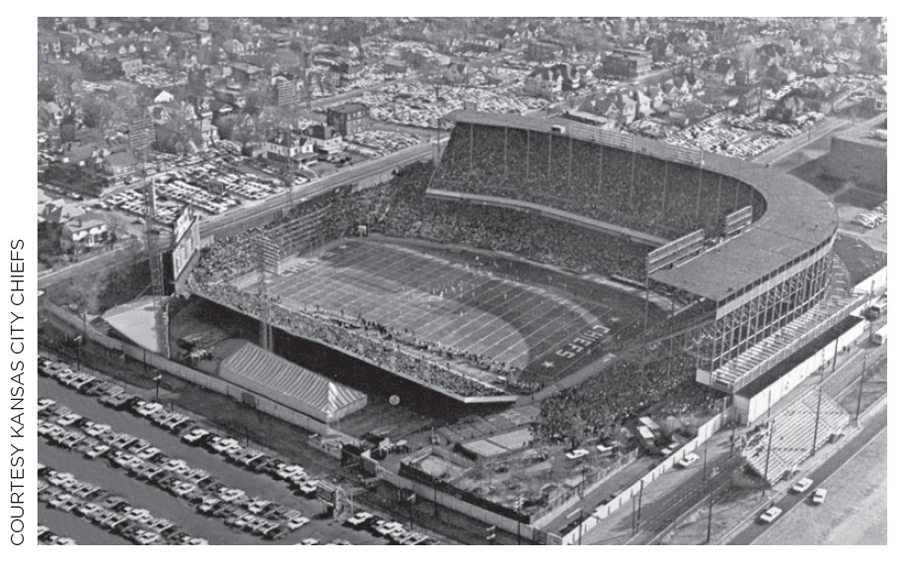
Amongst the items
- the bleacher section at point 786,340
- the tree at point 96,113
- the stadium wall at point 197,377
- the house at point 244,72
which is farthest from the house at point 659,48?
the stadium wall at point 197,377

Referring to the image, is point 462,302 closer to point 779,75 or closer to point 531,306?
point 531,306

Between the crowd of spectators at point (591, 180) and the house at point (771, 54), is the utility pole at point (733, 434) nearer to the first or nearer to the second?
the crowd of spectators at point (591, 180)

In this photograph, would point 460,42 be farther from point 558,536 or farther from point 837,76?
point 558,536

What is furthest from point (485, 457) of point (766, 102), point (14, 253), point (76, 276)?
point (766, 102)

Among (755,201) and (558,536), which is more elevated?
(755,201)

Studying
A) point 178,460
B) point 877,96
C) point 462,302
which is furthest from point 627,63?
point 178,460
